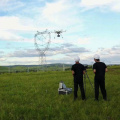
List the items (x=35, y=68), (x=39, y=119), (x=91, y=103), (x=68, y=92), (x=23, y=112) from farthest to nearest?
(x=35, y=68), (x=68, y=92), (x=91, y=103), (x=23, y=112), (x=39, y=119)

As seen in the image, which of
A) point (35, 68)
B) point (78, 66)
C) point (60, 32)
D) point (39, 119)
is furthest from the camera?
point (60, 32)

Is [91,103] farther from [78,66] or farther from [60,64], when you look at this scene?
[60,64]

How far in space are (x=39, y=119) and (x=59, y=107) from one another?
5.53ft

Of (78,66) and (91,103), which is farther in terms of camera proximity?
(78,66)

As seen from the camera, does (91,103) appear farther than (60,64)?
No

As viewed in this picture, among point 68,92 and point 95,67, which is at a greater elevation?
point 95,67

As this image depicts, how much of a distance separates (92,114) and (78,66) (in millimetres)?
3174

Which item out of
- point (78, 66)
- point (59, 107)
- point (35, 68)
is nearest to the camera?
point (59, 107)

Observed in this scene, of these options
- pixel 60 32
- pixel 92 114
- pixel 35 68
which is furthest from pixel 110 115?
pixel 60 32

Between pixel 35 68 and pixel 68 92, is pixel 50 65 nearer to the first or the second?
pixel 35 68

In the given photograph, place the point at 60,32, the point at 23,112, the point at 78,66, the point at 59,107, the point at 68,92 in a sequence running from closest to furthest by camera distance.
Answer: the point at 23,112 → the point at 59,107 → the point at 78,66 → the point at 68,92 → the point at 60,32

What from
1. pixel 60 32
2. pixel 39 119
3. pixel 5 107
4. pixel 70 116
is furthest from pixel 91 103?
pixel 60 32

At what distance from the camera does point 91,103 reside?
945 cm

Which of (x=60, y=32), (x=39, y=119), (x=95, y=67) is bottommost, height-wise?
(x=39, y=119)
